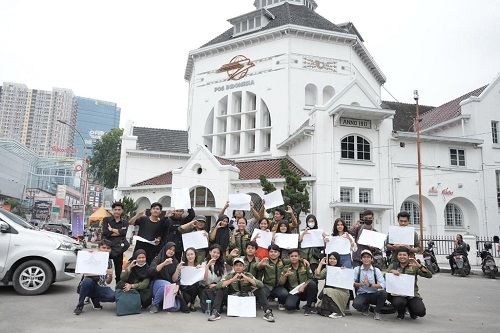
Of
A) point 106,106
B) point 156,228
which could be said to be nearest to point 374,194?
point 156,228

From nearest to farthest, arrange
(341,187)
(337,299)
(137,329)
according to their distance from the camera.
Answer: (137,329) < (337,299) < (341,187)

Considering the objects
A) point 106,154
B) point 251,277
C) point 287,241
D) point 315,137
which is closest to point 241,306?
point 251,277

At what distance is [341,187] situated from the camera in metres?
24.3

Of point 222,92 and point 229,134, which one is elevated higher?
point 222,92

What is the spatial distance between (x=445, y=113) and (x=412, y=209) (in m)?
10.3

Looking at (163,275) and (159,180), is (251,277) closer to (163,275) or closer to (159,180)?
(163,275)

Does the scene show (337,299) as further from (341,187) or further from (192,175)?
(192,175)

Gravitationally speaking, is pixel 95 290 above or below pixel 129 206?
below

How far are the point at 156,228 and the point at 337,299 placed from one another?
13.6 feet

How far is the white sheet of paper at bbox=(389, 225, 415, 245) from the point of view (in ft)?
26.5

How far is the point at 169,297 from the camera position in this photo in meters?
7.47

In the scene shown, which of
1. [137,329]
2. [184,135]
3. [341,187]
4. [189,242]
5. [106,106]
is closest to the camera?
[137,329]

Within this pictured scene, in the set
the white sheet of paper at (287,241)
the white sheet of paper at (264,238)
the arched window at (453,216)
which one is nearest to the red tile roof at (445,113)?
the arched window at (453,216)

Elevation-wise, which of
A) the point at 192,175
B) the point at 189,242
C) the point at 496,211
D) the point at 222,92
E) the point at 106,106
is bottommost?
the point at 189,242
